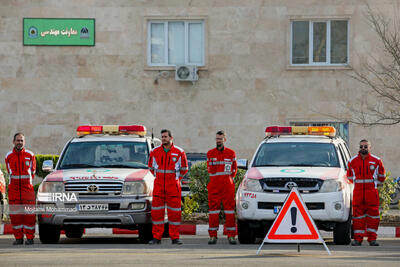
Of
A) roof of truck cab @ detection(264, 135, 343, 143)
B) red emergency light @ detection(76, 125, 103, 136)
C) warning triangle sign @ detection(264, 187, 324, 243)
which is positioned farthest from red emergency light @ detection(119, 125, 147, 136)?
warning triangle sign @ detection(264, 187, 324, 243)

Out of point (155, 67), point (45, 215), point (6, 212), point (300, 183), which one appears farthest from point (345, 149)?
point (155, 67)

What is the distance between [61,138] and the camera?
91.7 ft

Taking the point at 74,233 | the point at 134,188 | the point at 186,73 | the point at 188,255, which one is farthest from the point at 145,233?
the point at 186,73

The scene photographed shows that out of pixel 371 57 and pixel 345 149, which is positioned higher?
pixel 371 57

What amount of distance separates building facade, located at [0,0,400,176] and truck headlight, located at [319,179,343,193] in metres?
12.5

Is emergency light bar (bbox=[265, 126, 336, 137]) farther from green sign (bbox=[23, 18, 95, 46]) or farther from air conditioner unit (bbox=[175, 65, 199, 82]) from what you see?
green sign (bbox=[23, 18, 95, 46])

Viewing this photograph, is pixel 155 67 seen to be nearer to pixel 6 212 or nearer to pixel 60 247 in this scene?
pixel 6 212

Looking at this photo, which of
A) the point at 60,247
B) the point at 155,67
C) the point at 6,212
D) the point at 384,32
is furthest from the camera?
the point at 155,67

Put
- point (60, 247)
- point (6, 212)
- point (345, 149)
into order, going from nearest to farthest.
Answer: point (60, 247) → point (345, 149) → point (6, 212)

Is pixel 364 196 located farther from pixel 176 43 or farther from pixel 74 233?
pixel 176 43

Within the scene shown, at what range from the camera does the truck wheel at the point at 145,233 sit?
1552 centimetres

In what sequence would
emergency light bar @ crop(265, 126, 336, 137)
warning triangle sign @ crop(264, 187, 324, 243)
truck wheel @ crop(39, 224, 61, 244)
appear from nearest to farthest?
warning triangle sign @ crop(264, 187, 324, 243) < truck wheel @ crop(39, 224, 61, 244) < emergency light bar @ crop(265, 126, 336, 137)

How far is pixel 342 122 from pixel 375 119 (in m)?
0.93

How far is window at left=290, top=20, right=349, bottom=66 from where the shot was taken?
91.0 ft
